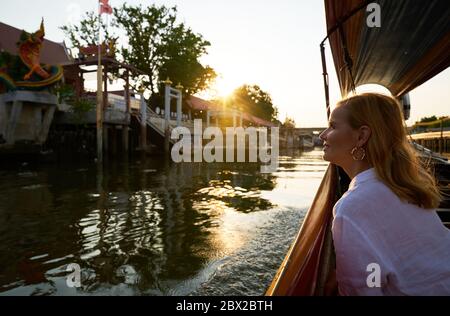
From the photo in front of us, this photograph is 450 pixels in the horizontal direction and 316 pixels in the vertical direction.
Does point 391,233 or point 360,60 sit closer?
point 391,233

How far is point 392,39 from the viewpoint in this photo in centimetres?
329

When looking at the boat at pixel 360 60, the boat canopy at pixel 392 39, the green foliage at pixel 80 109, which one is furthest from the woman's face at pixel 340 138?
the green foliage at pixel 80 109

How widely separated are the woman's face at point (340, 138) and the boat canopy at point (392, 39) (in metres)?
1.70

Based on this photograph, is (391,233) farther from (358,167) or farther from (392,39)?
(392,39)

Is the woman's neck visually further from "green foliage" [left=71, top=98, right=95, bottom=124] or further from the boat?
"green foliage" [left=71, top=98, right=95, bottom=124]

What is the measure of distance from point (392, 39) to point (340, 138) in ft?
8.28

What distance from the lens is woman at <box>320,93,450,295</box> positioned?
110 centimetres

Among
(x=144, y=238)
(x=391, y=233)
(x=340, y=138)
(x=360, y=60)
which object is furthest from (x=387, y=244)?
(x=144, y=238)

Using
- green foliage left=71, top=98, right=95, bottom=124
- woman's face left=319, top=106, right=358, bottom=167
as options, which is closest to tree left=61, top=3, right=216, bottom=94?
green foliage left=71, top=98, right=95, bottom=124

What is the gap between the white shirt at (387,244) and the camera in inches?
43.1

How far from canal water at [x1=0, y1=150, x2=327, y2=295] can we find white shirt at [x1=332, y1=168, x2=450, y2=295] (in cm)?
219

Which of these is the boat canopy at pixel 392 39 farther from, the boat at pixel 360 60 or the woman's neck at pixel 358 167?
the woman's neck at pixel 358 167

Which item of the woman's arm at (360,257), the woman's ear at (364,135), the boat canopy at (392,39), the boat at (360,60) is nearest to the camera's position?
the woman's arm at (360,257)
